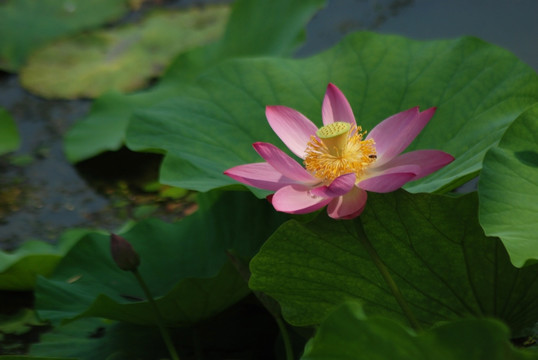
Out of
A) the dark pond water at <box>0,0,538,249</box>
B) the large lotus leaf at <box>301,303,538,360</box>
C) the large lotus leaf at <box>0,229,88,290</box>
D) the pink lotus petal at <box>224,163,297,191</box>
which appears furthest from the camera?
the dark pond water at <box>0,0,538,249</box>

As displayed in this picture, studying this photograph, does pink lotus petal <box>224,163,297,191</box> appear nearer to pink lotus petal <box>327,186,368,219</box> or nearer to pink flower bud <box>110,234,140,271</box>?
pink lotus petal <box>327,186,368,219</box>

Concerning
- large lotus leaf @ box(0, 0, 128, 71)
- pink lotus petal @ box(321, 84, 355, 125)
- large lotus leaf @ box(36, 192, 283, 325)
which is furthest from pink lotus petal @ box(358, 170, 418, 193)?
large lotus leaf @ box(0, 0, 128, 71)

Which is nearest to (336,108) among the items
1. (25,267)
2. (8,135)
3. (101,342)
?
(101,342)

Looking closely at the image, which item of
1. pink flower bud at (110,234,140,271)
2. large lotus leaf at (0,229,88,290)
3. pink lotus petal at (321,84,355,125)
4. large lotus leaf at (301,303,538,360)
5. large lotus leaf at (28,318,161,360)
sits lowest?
large lotus leaf at (28,318,161,360)

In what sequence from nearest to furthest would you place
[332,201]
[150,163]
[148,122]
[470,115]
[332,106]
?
[332,201]
[332,106]
[470,115]
[148,122]
[150,163]

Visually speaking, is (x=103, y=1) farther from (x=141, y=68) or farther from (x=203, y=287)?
(x=203, y=287)

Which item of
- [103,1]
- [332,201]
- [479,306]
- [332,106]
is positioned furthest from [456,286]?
[103,1]
